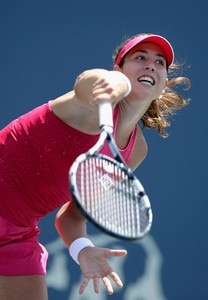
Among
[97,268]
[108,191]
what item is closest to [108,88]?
[108,191]

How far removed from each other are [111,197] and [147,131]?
1985 mm

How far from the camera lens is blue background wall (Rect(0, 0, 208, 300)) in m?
3.71

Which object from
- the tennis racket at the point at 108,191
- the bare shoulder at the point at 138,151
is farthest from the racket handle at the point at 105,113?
the bare shoulder at the point at 138,151

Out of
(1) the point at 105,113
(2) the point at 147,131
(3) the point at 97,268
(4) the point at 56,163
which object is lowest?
(3) the point at 97,268

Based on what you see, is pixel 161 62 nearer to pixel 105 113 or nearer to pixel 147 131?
pixel 105 113

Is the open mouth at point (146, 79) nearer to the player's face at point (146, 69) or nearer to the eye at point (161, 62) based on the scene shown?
the player's face at point (146, 69)

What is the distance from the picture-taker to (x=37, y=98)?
3941 mm

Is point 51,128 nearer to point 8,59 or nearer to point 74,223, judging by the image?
point 74,223

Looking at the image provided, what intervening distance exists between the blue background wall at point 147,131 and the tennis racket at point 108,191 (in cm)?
182

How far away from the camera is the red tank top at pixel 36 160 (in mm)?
2268

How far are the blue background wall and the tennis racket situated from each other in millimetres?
1818

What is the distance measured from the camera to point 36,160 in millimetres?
2318


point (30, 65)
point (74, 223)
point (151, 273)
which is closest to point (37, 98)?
point (30, 65)

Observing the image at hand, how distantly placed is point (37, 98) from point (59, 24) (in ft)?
1.60
